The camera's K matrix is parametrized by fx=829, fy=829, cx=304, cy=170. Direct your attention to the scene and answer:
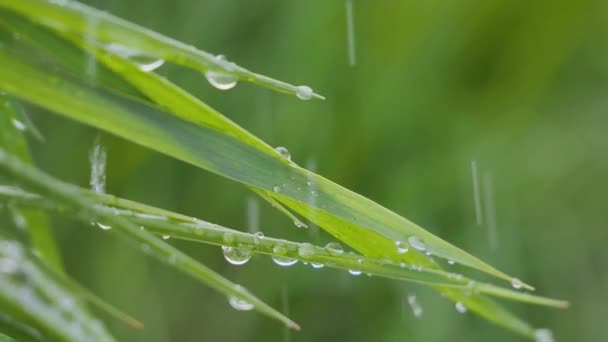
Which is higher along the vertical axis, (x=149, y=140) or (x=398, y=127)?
(x=398, y=127)

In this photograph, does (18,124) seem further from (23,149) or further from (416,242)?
(416,242)

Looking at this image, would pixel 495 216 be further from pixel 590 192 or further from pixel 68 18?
pixel 68 18

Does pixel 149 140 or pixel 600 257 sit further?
pixel 600 257

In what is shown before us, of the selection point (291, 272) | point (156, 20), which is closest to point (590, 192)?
point (291, 272)

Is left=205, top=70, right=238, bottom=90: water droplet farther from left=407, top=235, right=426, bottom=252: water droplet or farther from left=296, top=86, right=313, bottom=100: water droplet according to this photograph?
left=407, top=235, right=426, bottom=252: water droplet

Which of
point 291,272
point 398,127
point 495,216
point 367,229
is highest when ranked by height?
point 398,127
